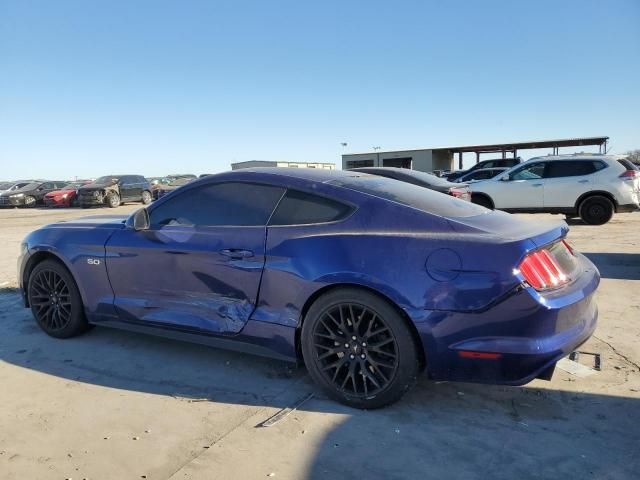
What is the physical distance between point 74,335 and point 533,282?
3.78 metres

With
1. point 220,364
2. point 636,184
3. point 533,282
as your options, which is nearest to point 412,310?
point 533,282

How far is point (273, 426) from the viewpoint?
301 cm

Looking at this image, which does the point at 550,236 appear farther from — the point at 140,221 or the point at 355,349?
the point at 140,221

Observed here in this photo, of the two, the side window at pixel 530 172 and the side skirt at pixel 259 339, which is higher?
the side window at pixel 530 172

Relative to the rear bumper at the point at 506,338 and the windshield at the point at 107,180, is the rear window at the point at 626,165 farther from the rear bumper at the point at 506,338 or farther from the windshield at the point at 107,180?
the windshield at the point at 107,180

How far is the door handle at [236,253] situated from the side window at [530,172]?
11268 mm

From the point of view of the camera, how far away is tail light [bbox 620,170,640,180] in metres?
11.8

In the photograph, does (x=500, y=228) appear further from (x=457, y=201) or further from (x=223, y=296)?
(x=223, y=296)

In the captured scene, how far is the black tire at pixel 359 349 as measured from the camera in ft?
9.89

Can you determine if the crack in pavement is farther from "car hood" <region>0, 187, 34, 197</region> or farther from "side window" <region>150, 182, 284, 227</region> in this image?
"car hood" <region>0, 187, 34, 197</region>

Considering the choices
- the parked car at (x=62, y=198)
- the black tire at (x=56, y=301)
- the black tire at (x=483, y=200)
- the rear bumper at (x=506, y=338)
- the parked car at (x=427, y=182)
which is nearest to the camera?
the rear bumper at (x=506, y=338)

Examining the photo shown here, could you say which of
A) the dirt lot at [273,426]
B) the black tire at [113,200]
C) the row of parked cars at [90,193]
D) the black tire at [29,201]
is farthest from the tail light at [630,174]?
the black tire at [29,201]

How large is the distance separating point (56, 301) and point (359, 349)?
2895 millimetres

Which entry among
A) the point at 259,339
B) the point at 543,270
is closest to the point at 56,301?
the point at 259,339
